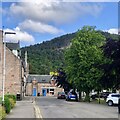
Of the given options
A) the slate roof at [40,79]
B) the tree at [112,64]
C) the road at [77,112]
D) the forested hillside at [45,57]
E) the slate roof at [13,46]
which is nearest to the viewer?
the road at [77,112]

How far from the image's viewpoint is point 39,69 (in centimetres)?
13612

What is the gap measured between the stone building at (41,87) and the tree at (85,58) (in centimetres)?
4695

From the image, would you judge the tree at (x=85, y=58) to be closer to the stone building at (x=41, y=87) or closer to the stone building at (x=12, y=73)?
the stone building at (x=12, y=73)

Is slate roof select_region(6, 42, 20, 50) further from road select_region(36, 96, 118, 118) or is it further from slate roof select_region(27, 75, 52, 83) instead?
slate roof select_region(27, 75, 52, 83)

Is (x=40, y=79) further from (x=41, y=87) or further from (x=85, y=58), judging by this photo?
(x=85, y=58)

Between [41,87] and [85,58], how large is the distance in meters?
53.0

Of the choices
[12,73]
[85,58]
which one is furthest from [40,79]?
[85,58]

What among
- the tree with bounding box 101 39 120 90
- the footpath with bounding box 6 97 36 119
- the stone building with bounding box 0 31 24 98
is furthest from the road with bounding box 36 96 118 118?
the stone building with bounding box 0 31 24 98

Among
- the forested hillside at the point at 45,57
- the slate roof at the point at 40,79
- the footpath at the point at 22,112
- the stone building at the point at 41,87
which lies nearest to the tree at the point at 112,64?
the footpath at the point at 22,112

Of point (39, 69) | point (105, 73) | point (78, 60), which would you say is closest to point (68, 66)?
point (78, 60)

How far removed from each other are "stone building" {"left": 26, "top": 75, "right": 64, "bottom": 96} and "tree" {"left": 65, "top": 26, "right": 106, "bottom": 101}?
46954 millimetres

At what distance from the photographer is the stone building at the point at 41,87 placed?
345 ft

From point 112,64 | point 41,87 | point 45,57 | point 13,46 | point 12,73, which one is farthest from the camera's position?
point 45,57

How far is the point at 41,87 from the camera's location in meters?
106
